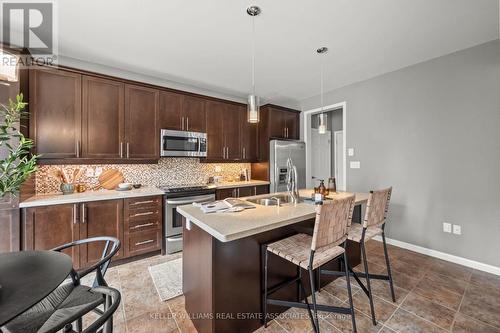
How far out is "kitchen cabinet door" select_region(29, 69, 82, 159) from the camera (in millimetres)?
2367

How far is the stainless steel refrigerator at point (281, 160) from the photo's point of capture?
4.14m

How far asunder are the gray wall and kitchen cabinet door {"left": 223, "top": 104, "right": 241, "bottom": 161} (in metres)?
2.17

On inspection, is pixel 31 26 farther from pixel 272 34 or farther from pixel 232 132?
pixel 232 132

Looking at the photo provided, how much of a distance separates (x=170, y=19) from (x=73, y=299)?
235 centimetres

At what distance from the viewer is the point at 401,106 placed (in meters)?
3.14

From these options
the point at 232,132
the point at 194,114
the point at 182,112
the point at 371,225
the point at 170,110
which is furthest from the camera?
the point at 232,132

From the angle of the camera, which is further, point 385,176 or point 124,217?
point 385,176

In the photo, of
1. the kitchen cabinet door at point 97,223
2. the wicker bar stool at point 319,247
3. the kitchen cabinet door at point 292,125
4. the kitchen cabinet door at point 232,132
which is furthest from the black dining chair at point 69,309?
the kitchen cabinet door at point 292,125

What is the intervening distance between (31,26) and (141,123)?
1.39 m

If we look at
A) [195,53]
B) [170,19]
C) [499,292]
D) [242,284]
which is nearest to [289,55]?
[195,53]

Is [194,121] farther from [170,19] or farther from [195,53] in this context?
[170,19]

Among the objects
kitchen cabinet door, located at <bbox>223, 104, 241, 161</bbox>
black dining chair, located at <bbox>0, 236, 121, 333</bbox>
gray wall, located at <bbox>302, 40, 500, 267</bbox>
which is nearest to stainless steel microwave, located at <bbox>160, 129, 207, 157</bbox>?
kitchen cabinet door, located at <bbox>223, 104, 241, 161</bbox>

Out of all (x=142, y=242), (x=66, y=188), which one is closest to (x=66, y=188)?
(x=66, y=188)

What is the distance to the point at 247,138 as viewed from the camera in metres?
4.25
